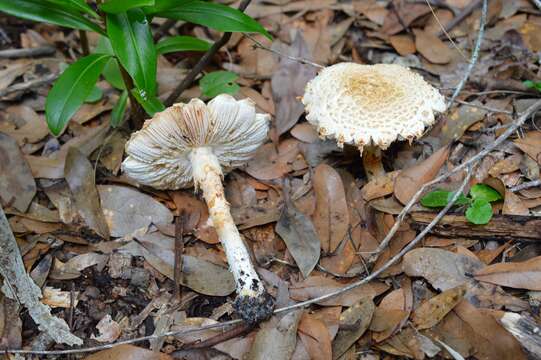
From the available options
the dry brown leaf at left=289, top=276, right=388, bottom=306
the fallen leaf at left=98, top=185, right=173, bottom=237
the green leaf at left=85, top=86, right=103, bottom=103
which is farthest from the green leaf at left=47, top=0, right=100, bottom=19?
the dry brown leaf at left=289, top=276, right=388, bottom=306

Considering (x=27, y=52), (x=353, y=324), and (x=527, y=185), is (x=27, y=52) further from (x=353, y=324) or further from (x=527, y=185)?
(x=527, y=185)

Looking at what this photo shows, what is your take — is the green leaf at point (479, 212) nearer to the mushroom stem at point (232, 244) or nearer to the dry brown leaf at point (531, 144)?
the dry brown leaf at point (531, 144)

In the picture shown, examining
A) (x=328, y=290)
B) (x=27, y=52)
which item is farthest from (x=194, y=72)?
(x=328, y=290)

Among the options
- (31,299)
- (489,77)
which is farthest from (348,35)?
(31,299)

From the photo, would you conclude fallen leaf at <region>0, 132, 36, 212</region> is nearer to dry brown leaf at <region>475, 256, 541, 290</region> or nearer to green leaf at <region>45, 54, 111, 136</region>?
green leaf at <region>45, 54, 111, 136</region>

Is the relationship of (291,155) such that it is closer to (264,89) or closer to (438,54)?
(264,89)

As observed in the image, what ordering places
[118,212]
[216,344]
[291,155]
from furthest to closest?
1. [291,155]
2. [118,212]
3. [216,344]

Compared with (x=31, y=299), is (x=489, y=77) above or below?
above
